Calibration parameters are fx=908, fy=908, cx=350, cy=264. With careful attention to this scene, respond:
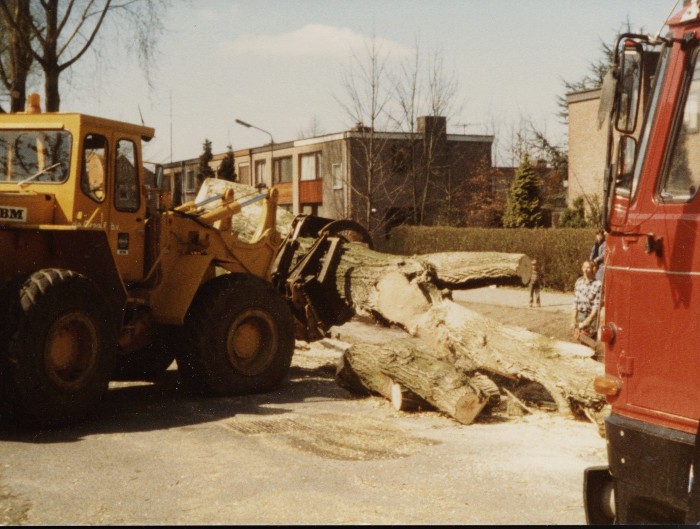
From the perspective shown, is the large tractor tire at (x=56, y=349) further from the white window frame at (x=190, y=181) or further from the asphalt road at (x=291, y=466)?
the white window frame at (x=190, y=181)

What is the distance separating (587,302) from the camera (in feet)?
37.3

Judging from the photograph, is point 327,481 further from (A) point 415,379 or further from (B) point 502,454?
(A) point 415,379

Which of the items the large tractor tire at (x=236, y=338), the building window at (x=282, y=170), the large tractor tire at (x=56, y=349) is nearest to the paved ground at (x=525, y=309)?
the large tractor tire at (x=236, y=338)

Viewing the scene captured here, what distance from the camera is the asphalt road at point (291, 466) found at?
5.88 metres

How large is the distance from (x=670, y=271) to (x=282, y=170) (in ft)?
Answer: 174

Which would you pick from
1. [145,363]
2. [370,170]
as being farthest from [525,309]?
[370,170]

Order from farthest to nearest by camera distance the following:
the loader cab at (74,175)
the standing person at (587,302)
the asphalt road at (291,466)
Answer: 1. the standing person at (587,302)
2. the loader cab at (74,175)
3. the asphalt road at (291,466)

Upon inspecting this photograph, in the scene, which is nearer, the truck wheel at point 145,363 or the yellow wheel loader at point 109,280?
the yellow wheel loader at point 109,280

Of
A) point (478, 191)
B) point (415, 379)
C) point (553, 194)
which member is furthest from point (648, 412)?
point (553, 194)

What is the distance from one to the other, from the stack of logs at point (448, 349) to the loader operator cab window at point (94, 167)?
10.6 ft

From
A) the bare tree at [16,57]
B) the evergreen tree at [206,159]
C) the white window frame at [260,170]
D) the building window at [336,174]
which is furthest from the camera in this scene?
the white window frame at [260,170]

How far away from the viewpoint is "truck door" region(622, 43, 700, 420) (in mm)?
4387

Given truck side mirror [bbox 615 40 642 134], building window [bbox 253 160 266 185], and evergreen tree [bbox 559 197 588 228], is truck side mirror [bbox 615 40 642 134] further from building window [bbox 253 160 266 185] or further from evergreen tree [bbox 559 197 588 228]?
building window [bbox 253 160 266 185]

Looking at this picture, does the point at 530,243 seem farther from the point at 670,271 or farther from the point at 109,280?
the point at 670,271
